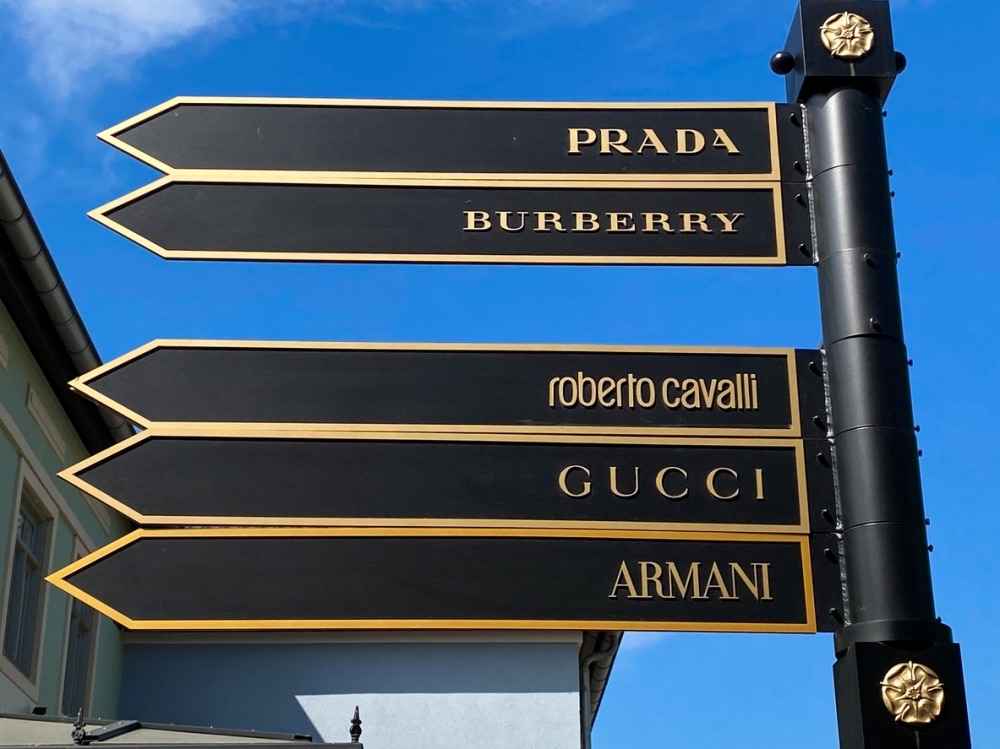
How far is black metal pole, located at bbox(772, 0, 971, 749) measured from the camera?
3365 mm

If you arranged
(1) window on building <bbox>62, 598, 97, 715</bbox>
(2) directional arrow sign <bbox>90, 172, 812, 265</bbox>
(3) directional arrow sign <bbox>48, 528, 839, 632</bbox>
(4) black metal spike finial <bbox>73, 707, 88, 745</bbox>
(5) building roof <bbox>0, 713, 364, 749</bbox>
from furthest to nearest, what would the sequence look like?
(1) window on building <bbox>62, 598, 97, 715</bbox>, (4) black metal spike finial <bbox>73, 707, 88, 745</bbox>, (5) building roof <bbox>0, 713, 364, 749</bbox>, (2) directional arrow sign <bbox>90, 172, 812, 265</bbox>, (3) directional arrow sign <bbox>48, 528, 839, 632</bbox>

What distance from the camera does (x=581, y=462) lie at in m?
3.71

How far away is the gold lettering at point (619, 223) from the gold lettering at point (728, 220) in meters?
0.25

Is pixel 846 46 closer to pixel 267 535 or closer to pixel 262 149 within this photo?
pixel 262 149

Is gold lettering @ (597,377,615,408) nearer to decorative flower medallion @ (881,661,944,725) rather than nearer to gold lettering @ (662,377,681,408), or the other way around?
gold lettering @ (662,377,681,408)

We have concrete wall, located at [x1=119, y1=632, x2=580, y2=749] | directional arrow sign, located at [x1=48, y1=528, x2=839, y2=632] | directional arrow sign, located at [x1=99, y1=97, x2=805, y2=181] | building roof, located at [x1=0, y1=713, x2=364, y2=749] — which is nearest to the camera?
directional arrow sign, located at [x1=48, y1=528, x2=839, y2=632]

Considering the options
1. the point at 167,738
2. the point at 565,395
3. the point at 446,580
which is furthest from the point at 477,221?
the point at 167,738

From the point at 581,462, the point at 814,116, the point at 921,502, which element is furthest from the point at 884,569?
the point at 814,116

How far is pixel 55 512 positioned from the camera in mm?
12469

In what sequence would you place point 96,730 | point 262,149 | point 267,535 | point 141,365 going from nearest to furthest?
point 267,535 → point 141,365 → point 262,149 → point 96,730

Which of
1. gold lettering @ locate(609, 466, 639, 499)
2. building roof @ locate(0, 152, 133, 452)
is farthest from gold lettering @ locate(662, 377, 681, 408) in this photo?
building roof @ locate(0, 152, 133, 452)

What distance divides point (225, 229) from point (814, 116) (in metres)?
1.78

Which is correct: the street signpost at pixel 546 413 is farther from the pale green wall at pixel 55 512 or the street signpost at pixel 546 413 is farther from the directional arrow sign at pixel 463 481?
the pale green wall at pixel 55 512

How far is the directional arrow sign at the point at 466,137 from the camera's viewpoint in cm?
419
